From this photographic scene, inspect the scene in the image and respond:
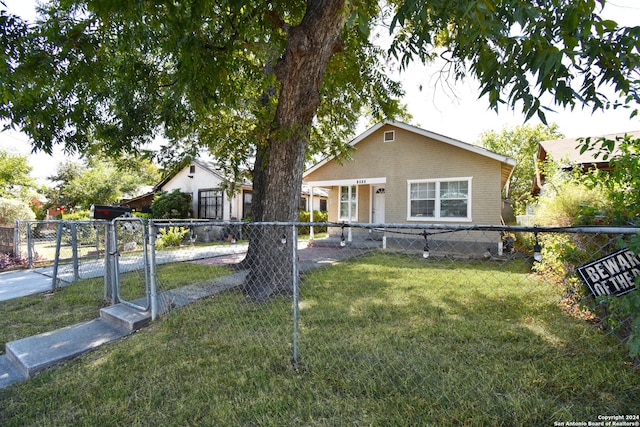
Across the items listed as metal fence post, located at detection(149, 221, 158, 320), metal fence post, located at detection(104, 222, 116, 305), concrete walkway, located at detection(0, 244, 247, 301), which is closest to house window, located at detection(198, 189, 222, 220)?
concrete walkway, located at detection(0, 244, 247, 301)

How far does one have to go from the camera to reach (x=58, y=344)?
3594 millimetres

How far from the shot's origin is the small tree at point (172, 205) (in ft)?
58.2

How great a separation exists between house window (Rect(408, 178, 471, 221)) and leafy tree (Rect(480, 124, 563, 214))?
18795 mm

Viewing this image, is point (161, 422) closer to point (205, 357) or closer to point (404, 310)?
point (205, 357)

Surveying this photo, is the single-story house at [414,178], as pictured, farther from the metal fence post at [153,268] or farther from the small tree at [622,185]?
the metal fence post at [153,268]

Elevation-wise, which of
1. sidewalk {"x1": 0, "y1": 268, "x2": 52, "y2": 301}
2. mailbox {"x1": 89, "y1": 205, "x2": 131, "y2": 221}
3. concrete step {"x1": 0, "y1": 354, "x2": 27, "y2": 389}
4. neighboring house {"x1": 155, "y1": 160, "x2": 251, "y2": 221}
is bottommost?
concrete step {"x1": 0, "y1": 354, "x2": 27, "y2": 389}

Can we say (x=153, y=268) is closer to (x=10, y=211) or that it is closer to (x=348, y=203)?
(x=348, y=203)

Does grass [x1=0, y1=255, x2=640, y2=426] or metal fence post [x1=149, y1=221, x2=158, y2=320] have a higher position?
metal fence post [x1=149, y1=221, x2=158, y2=320]

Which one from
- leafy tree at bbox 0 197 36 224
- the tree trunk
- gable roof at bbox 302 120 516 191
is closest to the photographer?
the tree trunk

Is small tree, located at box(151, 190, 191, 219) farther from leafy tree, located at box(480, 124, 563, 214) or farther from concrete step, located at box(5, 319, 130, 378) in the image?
leafy tree, located at box(480, 124, 563, 214)

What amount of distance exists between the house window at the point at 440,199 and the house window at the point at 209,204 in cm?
1111

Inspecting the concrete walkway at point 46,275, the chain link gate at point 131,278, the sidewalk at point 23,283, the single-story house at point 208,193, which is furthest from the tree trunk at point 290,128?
the single-story house at point 208,193

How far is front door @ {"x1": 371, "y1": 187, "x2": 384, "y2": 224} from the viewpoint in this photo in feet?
45.9

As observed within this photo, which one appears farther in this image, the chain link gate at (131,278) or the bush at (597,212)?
the chain link gate at (131,278)
